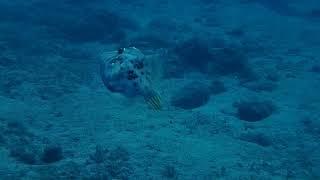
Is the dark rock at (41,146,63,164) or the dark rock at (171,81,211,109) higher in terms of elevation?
the dark rock at (171,81,211,109)

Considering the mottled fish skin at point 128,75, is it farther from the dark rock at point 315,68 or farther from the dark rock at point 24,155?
the dark rock at point 315,68

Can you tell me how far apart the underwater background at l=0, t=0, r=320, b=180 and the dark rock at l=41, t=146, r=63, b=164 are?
0.02 meters

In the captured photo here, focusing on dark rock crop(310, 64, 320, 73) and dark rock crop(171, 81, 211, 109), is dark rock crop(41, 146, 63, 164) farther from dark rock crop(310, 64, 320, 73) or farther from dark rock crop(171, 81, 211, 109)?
dark rock crop(310, 64, 320, 73)

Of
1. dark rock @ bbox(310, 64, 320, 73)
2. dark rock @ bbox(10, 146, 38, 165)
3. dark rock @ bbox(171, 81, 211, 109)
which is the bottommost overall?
dark rock @ bbox(10, 146, 38, 165)

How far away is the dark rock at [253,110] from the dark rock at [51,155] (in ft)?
19.0

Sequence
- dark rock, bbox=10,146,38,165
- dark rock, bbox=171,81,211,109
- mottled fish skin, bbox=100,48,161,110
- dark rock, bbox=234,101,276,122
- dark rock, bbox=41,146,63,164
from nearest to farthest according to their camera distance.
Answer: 1. mottled fish skin, bbox=100,48,161,110
2. dark rock, bbox=10,146,38,165
3. dark rock, bbox=41,146,63,164
4. dark rock, bbox=234,101,276,122
5. dark rock, bbox=171,81,211,109

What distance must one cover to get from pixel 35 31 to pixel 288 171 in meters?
14.2

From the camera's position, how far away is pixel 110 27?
20203 mm

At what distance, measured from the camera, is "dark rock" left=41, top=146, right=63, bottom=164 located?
29.2 ft

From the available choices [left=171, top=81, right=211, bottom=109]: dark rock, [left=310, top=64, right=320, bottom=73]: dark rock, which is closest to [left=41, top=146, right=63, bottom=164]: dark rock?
[left=171, top=81, right=211, bottom=109]: dark rock

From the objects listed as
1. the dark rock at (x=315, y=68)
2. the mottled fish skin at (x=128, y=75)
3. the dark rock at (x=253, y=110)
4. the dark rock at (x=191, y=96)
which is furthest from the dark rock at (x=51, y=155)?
the dark rock at (x=315, y=68)

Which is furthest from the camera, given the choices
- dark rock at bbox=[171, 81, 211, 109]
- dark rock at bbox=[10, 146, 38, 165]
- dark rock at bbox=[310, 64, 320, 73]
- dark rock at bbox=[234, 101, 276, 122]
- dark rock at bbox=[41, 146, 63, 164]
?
dark rock at bbox=[310, 64, 320, 73]

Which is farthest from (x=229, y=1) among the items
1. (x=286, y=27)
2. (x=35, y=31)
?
(x=35, y=31)

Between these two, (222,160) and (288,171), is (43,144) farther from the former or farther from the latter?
(288,171)
